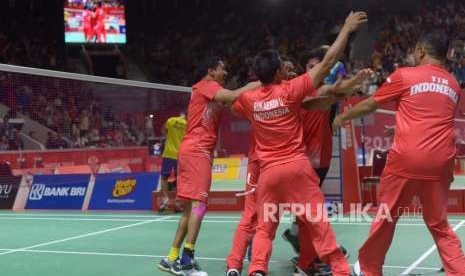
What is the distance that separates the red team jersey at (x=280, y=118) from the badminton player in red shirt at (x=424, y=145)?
41 centimetres

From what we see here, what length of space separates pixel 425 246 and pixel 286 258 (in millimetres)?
1758

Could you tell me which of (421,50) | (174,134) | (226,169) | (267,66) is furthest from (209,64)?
(226,169)

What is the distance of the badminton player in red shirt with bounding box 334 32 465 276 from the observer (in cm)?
484

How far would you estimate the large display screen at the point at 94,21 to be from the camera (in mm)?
26281

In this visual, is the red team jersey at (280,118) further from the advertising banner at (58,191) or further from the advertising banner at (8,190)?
the advertising banner at (8,190)

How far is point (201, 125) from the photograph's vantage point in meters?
6.53

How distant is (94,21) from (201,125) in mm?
21351

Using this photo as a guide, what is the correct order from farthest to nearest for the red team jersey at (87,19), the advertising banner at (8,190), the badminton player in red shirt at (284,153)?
1. the red team jersey at (87,19)
2. the advertising banner at (8,190)
3. the badminton player in red shirt at (284,153)

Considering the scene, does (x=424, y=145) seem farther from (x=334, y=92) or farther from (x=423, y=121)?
(x=334, y=92)

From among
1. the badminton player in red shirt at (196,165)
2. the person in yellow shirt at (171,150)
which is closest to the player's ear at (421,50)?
the badminton player in red shirt at (196,165)

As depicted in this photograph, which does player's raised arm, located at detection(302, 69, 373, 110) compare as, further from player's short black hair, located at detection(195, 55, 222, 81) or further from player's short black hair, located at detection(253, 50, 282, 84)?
player's short black hair, located at detection(195, 55, 222, 81)

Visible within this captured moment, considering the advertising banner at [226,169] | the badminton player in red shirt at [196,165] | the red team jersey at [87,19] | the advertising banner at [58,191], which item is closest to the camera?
the badminton player in red shirt at [196,165]

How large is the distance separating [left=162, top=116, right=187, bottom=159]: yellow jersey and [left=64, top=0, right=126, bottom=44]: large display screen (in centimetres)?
1563

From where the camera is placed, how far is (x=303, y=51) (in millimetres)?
27703
